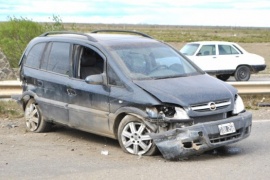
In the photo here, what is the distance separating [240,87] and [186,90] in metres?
5.53

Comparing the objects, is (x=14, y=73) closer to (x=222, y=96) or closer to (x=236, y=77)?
(x=236, y=77)

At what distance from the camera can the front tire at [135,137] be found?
24.3ft

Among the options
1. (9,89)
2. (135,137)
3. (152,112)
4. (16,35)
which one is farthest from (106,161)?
(16,35)

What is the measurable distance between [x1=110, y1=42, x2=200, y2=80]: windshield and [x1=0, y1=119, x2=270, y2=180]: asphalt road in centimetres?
118

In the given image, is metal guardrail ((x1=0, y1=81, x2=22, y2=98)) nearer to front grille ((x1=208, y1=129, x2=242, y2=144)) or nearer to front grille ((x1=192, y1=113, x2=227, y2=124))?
front grille ((x1=192, y1=113, x2=227, y2=124))

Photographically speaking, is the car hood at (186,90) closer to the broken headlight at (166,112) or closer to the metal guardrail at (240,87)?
the broken headlight at (166,112)

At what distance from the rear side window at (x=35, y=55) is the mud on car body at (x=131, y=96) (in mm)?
19

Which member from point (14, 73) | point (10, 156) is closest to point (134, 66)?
point (10, 156)

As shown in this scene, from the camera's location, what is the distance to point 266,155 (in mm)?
7602

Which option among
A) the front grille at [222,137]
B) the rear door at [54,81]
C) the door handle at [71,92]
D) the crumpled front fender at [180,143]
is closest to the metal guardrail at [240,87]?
the rear door at [54,81]

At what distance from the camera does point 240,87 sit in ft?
41.7

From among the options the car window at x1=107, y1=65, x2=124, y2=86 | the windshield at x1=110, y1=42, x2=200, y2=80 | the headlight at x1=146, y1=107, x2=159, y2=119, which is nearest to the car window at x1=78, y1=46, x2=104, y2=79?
the windshield at x1=110, y1=42, x2=200, y2=80

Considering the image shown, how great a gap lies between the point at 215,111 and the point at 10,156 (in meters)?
2.86

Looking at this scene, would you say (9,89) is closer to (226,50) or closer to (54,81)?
(54,81)
